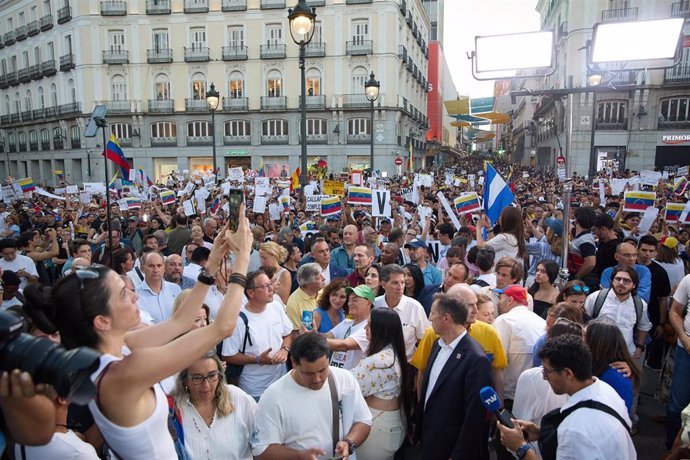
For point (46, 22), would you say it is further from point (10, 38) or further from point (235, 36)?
point (235, 36)

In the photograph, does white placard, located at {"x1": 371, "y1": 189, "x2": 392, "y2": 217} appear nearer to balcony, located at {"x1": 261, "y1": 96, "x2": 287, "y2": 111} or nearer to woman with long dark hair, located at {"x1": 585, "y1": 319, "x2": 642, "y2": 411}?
woman with long dark hair, located at {"x1": 585, "y1": 319, "x2": 642, "y2": 411}

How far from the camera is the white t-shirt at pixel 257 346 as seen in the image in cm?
390

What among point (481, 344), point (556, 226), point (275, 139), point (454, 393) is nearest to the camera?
point (454, 393)

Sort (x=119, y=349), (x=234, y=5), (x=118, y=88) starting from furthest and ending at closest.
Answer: (x=118, y=88), (x=234, y=5), (x=119, y=349)

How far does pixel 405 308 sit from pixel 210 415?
2089 mm

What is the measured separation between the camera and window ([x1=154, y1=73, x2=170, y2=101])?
41375 mm

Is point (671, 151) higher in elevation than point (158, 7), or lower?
lower

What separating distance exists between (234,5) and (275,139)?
11.2 meters

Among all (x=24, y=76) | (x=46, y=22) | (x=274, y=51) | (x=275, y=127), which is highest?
(x=46, y=22)

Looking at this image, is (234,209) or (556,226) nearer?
(234,209)

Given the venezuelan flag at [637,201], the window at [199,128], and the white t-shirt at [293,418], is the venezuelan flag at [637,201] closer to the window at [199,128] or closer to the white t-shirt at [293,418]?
the white t-shirt at [293,418]

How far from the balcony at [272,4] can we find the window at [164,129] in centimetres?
1249

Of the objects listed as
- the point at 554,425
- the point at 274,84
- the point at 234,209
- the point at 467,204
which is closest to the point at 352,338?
the point at 554,425

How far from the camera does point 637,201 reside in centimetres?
870
